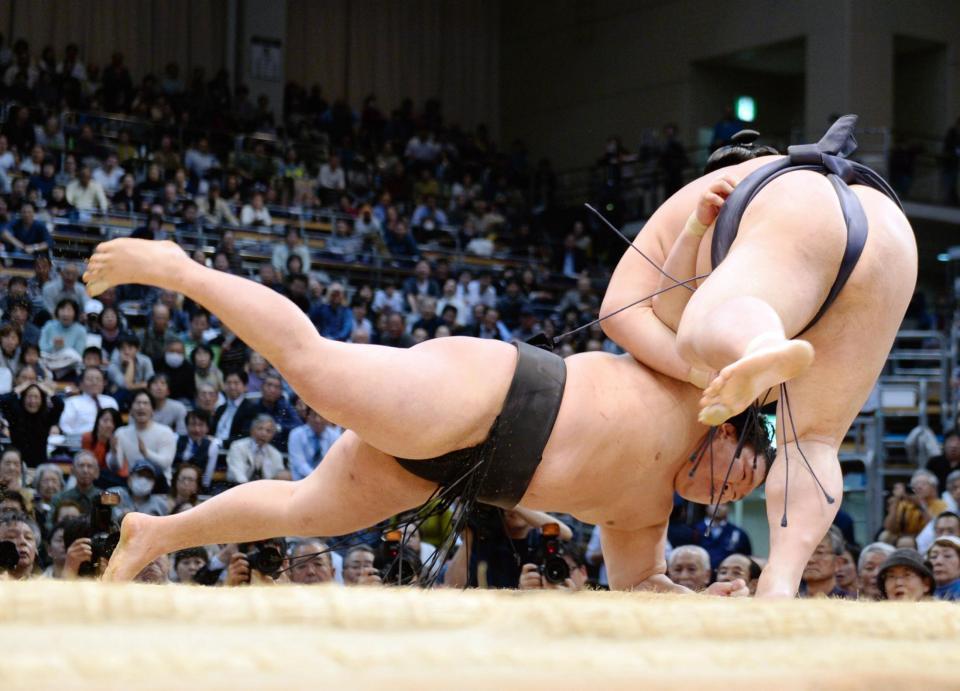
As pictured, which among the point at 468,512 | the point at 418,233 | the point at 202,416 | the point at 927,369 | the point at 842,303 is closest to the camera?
the point at 842,303

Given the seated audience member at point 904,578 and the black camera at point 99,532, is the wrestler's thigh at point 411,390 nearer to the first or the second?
the black camera at point 99,532

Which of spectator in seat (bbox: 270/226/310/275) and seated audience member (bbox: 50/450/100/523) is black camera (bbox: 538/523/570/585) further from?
spectator in seat (bbox: 270/226/310/275)

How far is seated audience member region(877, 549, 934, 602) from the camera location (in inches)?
143

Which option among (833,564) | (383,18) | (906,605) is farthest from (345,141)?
(906,605)

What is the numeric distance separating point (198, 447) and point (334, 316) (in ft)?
8.41

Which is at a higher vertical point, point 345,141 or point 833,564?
point 345,141

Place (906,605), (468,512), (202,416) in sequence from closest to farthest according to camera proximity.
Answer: (906,605) → (468,512) → (202,416)

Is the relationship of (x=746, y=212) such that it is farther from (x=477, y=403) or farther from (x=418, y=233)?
(x=418, y=233)

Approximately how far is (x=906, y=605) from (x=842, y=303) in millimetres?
828

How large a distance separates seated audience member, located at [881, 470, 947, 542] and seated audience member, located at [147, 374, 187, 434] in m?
3.30

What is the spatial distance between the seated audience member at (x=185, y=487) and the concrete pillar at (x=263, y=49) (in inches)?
377

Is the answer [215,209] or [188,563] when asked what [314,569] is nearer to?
[188,563]

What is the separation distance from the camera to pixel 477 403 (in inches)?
83.7

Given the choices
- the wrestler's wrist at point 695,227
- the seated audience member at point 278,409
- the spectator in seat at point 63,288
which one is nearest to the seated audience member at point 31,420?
the seated audience member at point 278,409
